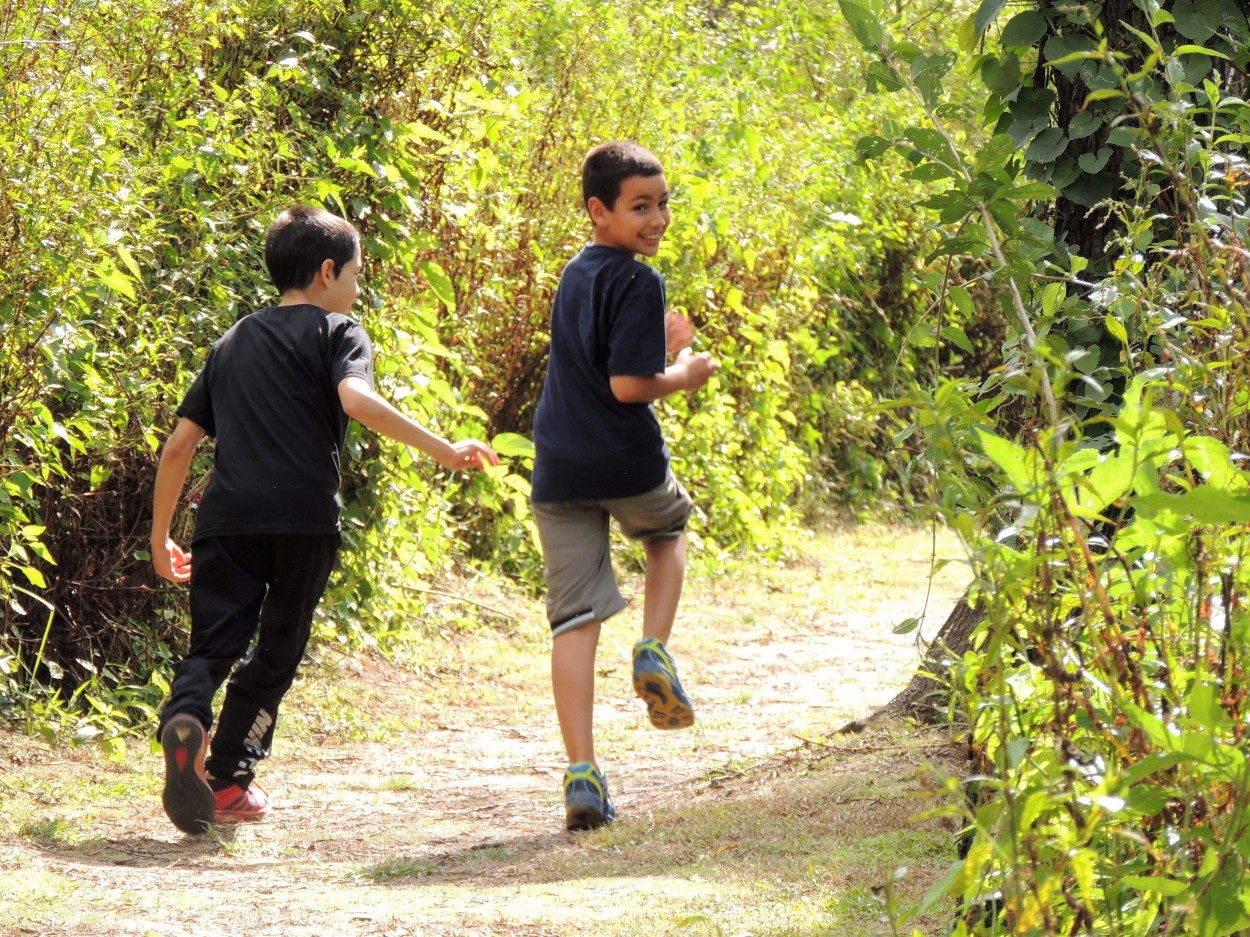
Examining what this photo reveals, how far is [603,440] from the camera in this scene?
4133 millimetres

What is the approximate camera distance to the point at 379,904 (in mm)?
3283

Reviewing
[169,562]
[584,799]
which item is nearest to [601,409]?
[584,799]

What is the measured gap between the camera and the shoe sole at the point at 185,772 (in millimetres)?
3965

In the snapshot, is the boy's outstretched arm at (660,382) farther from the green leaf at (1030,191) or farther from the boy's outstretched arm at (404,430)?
the green leaf at (1030,191)

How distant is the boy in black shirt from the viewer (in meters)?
4.17

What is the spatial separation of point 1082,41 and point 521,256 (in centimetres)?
438

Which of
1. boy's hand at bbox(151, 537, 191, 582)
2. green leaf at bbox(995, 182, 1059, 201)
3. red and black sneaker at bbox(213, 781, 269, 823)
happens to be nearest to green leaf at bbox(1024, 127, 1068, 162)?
green leaf at bbox(995, 182, 1059, 201)

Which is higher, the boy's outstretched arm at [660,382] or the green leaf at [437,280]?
the green leaf at [437,280]

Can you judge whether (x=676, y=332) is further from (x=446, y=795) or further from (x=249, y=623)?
(x=446, y=795)

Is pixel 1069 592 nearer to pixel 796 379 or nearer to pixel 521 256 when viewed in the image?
pixel 521 256

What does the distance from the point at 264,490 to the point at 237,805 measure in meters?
0.90

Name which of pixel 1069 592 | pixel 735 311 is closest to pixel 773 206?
pixel 735 311

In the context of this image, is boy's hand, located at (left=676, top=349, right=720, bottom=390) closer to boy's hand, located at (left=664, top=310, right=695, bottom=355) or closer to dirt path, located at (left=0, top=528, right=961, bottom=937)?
boy's hand, located at (left=664, top=310, right=695, bottom=355)

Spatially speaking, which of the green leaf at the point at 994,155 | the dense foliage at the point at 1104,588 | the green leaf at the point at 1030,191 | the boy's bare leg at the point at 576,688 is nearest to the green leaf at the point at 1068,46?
the dense foliage at the point at 1104,588
